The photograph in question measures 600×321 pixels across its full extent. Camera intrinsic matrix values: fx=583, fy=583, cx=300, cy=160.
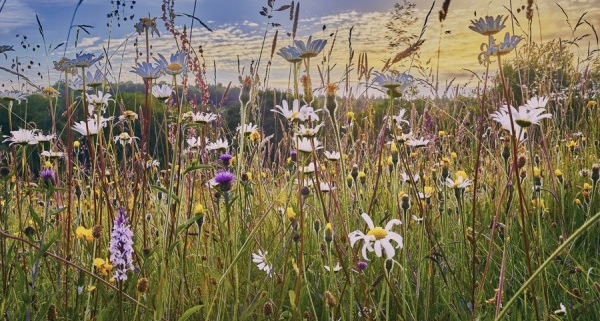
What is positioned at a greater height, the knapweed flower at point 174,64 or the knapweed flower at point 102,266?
the knapweed flower at point 174,64

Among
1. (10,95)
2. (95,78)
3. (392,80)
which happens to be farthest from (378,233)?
(10,95)

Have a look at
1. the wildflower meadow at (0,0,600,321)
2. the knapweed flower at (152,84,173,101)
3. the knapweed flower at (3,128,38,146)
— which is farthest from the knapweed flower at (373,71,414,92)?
the knapweed flower at (3,128,38,146)

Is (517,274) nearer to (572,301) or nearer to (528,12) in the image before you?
(572,301)

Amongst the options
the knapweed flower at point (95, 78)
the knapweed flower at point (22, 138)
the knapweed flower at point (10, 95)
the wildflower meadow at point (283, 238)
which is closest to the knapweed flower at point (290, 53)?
the wildflower meadow at point (283, 238)

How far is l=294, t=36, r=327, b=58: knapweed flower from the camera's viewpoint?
48.3 inches

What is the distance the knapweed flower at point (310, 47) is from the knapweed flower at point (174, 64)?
0.82 ft

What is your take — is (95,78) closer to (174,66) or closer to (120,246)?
(174,66)

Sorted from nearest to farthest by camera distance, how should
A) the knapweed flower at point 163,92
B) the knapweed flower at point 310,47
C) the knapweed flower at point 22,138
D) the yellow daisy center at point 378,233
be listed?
the yellow daisy center at point 378,233 < the knapweed flower at point 310,47 < the knapweed flower at point 163,92 < the knapweed flower at point 22,138

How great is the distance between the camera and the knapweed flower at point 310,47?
1227mm

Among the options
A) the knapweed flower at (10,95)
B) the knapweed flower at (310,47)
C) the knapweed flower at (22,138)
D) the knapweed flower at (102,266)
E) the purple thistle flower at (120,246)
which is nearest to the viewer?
the purple thistle flower at (120,246)

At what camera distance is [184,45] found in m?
2.23

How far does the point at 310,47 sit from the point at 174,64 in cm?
29

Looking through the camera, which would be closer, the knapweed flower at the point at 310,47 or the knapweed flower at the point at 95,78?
the knapweed flower at the point at 310,47

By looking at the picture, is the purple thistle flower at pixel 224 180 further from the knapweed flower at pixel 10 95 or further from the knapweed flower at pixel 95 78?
the knapweed flower at pixel 10 95
